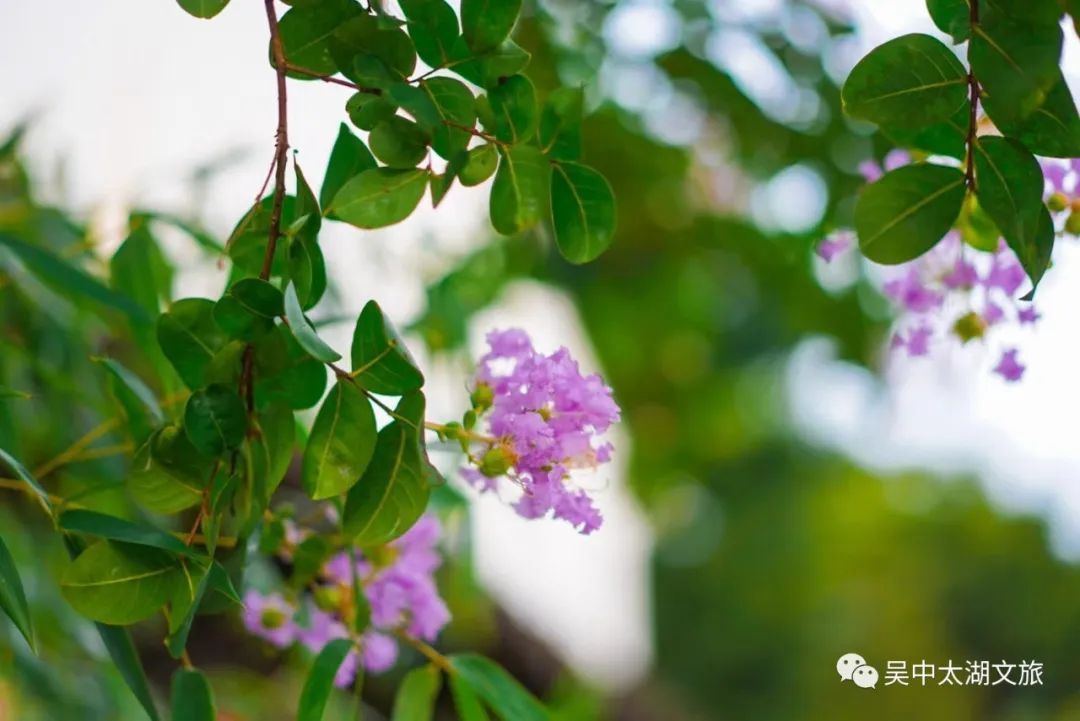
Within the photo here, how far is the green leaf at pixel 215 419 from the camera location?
321 mm

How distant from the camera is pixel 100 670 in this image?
73cm

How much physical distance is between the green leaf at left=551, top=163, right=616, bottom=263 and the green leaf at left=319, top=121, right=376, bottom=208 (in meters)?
0.05

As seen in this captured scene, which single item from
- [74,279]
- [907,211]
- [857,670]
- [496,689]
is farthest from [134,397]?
[857,670]

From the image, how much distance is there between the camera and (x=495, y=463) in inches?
13.8

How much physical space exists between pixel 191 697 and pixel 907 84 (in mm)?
282

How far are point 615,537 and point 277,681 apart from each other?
144cm

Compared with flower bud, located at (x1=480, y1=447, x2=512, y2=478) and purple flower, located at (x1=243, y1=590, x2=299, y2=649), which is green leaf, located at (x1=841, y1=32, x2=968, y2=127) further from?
purple flower, located at (x1=243, y1=590, x2=299, y2=649)

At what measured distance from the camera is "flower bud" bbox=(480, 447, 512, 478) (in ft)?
1.15

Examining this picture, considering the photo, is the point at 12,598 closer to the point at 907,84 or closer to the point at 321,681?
the point at 321,681

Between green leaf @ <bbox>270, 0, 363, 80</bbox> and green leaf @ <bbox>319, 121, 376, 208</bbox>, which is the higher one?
green leaf @ <bbox>270, 0, 363, 80</bbox>

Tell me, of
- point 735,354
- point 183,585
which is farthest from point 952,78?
point 735,354

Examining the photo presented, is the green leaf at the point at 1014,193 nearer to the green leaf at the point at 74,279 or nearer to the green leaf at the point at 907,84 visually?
the green leaf at the point at 907,84

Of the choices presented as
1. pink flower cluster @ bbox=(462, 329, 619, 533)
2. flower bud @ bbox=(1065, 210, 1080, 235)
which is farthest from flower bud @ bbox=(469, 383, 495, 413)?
flower bud @ bbox=(1065, 210, 1080, 235)

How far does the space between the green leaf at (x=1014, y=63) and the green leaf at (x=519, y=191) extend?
0.12 m
